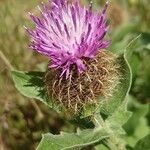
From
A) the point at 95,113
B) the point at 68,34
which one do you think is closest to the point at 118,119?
the point at 95,113

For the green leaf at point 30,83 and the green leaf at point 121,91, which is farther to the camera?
the green leaf at point 30,83

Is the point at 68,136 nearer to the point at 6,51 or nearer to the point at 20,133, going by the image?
the point at 20,133

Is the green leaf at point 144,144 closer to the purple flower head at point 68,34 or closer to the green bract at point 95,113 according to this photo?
the green bract at point 95,113

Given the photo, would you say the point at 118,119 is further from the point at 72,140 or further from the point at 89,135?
the point at 72,140

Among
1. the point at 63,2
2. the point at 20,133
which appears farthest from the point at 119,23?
the point at 63,2

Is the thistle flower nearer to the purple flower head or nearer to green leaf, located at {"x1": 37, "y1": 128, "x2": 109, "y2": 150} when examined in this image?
the purple flower head

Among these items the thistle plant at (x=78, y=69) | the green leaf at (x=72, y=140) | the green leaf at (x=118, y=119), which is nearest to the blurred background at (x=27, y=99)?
the green leaf at (x=118, y=119)

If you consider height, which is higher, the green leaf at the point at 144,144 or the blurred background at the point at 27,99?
the blurred background at the point at 27,99

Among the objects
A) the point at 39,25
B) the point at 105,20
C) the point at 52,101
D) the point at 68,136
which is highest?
the point at 39,25
